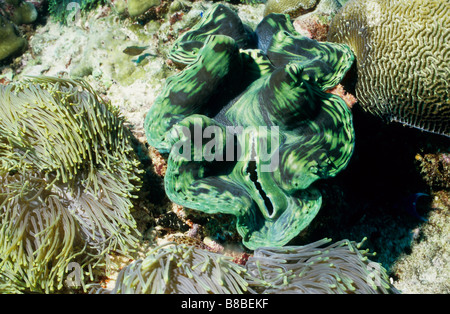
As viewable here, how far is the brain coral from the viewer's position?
6.69ft

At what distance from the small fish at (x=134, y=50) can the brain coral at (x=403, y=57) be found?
190 cm

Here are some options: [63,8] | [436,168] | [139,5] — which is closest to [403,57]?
[436,168]

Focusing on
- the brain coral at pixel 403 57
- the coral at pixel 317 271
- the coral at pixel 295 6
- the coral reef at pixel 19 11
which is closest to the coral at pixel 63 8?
the coral reef at pixel 19 11

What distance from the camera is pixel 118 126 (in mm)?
2305

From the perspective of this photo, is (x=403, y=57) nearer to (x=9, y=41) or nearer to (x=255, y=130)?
(x=255, y=130)

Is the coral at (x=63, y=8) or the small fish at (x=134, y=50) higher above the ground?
the coral at (x=63, y=8)

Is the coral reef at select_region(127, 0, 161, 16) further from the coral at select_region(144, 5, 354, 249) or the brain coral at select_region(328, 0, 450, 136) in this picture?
the brain coral at select_region(328, 0, 450, 136)

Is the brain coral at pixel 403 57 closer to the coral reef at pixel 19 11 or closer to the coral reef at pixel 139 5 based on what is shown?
the coral reef at pixel 139 5

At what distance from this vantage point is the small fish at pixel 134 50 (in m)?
2.82

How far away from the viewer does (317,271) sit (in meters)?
1.80
